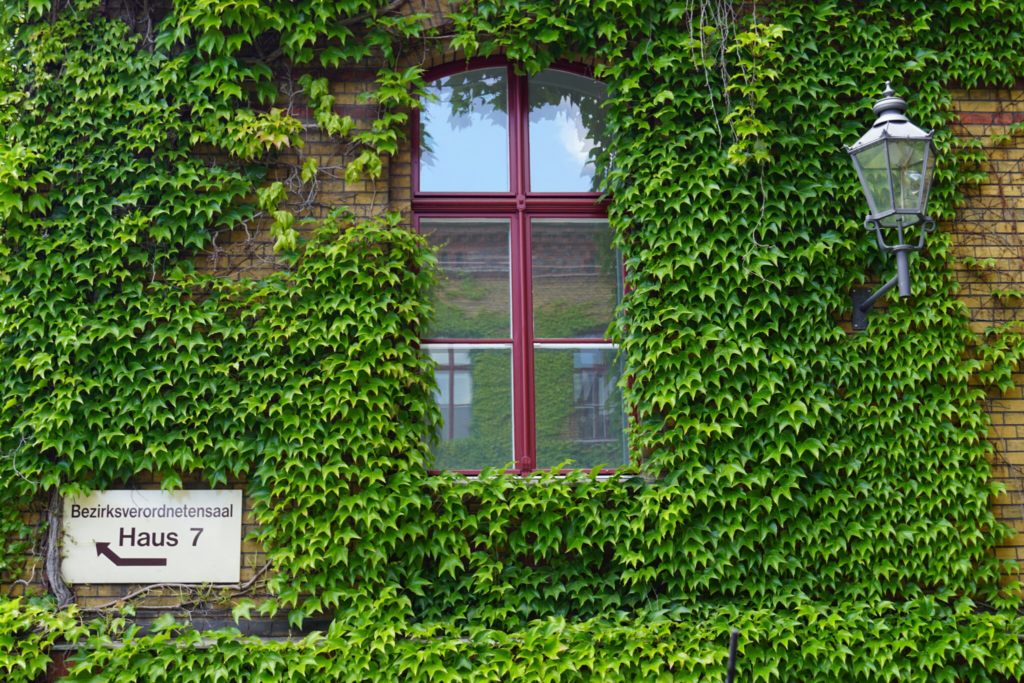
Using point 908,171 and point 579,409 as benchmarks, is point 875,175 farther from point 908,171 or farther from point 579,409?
point 579,409

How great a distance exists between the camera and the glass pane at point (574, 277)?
186 inches

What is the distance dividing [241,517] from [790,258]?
359cm

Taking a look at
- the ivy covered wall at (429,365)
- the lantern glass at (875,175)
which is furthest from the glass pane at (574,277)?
the lantern glass at (875,175)

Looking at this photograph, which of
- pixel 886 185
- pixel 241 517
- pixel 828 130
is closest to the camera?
pixel 886 185

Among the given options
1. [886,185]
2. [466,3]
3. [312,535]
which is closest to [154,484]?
[312,535]

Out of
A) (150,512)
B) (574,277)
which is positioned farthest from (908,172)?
(150,512)

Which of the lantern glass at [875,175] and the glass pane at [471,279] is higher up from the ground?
the lantern glass at [875,175]

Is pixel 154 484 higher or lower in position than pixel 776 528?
higher

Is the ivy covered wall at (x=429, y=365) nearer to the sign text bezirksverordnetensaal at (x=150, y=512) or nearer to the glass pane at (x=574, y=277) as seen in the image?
the sign text bezirksverordnetensaal at (x=150, y=512)

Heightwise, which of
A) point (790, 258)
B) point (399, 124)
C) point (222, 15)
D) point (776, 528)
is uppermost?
point (222, 15)

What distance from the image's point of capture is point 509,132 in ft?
16.0

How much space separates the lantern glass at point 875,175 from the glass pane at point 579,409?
1.71 m

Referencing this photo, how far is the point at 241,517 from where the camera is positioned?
425 cm

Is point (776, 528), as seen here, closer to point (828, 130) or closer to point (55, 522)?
point (828, 130)
